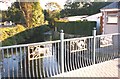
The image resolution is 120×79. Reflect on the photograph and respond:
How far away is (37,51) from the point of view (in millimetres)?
5008

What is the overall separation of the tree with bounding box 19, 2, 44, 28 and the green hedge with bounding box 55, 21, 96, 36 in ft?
9.55

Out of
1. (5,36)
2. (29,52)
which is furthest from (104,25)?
(29,52)

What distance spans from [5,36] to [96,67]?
1438 cm

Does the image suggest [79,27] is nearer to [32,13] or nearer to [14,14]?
[32,13]

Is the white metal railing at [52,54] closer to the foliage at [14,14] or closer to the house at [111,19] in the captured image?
the house at [111,19]

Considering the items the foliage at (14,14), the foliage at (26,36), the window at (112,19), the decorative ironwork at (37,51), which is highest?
the foliage at (14,14)

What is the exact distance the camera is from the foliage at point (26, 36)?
19312 mm

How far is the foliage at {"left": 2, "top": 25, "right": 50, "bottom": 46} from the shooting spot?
1931 cm

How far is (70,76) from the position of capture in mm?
5438

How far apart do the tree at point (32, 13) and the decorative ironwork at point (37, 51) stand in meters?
18.0

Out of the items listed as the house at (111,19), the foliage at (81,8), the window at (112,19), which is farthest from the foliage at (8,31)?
the foliage at (81,8)

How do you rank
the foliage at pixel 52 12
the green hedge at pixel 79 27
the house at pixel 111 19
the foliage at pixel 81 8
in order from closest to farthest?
the house at pixel 111 19 → the green hedge at pixel 79 27 → the foliage at pixel 52 12 → the foliage at pixel 81 8

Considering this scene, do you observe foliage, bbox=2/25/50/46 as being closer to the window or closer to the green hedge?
the green hedge

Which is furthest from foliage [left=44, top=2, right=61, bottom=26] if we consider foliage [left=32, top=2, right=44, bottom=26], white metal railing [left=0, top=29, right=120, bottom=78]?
white metal railing [left=0, top=29, right=120, bottom=78]
